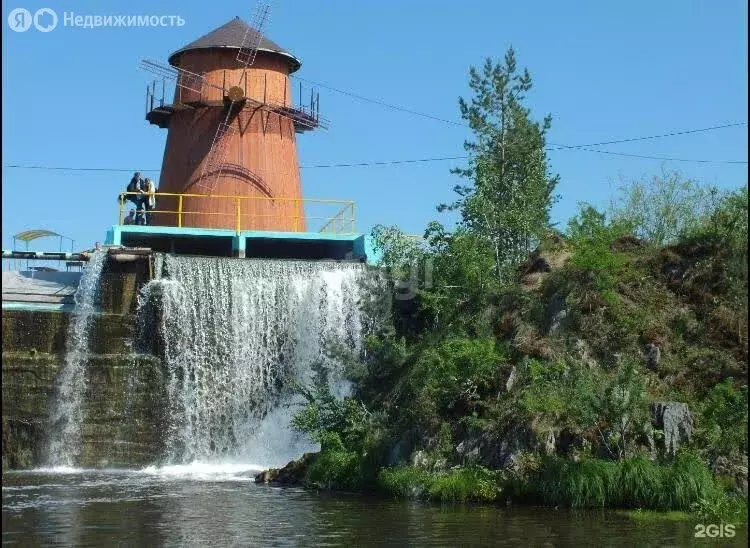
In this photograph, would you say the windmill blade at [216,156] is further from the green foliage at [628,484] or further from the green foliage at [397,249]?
the green foliage at [628,484]

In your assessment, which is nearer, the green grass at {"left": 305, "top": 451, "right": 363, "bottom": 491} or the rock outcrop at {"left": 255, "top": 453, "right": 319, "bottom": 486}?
the green grass at {"left": 305, "top": 451, "right": 363, "bottom": 491}

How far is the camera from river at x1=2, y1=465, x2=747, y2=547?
50.7 ft

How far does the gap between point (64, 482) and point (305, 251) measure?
1359 cm

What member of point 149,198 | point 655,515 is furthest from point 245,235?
point 655,515

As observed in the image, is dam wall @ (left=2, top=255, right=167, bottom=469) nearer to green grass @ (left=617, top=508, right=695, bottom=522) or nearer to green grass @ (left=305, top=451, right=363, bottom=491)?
green grass @ (left=305, top=451, right=363, bottom=491)

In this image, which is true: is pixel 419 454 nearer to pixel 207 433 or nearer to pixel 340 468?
pixel 340 468

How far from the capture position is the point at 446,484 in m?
20.3

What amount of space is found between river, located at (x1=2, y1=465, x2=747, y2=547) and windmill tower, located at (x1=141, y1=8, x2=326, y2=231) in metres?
14.3

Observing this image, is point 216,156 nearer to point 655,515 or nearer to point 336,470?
point 336,470

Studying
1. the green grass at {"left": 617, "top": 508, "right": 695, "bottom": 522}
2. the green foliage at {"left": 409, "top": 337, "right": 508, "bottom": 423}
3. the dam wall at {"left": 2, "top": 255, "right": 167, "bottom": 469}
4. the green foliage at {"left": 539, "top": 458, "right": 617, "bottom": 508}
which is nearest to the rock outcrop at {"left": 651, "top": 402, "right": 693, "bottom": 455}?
the green foliage at {"left": 539, "top": 458, "right": 617, "bottom": 508}

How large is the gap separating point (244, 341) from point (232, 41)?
10.7m

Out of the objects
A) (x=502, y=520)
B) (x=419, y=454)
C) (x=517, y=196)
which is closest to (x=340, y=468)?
(x=419, y=454)

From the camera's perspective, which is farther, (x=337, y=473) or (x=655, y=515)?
(x=337, y=473)

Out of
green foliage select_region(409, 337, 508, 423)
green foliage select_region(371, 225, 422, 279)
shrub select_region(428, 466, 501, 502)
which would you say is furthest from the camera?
green foliage select_region(371, 225, 422, 279)
